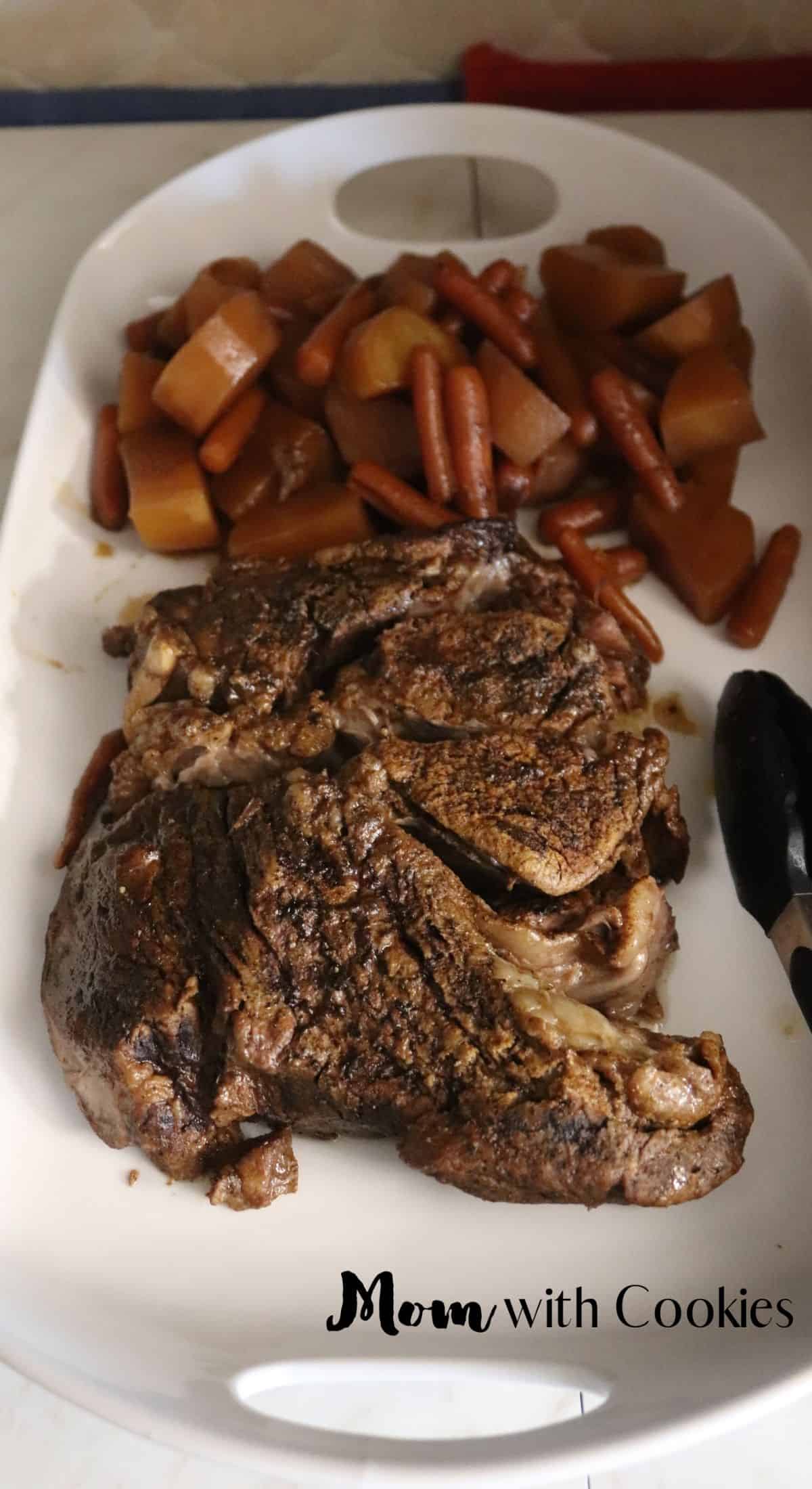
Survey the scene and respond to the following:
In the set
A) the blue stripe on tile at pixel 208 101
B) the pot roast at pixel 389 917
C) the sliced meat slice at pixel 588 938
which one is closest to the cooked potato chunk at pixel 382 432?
the pot roast at pixel 389 917

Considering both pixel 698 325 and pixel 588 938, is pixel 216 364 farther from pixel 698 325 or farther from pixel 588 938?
pixel 588 938

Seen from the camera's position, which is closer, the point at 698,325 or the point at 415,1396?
the point at 415,1396

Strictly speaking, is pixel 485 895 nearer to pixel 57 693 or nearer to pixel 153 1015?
pixel 153 1015

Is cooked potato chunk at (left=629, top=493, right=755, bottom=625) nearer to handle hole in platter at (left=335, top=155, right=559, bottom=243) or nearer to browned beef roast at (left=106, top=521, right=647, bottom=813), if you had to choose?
browned beef roast at (left=106, top=521, right=647, bottom=813)

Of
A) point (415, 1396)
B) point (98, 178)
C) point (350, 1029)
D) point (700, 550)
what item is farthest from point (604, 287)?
point (415, 1396)

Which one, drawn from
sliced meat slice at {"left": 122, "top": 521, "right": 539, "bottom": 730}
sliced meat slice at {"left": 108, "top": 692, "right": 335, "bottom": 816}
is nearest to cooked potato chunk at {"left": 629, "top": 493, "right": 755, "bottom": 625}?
sliced meat slice at {"left": 122, "top": 521, "right": 539, "bottom": 730}
